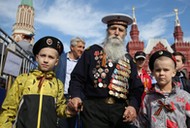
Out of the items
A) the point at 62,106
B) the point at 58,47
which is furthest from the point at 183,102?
the point at 58,47

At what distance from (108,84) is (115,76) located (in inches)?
4.9

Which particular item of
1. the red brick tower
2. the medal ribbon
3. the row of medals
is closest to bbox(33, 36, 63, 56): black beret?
the medal ribbon

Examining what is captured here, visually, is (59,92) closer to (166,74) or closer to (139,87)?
(139,87)

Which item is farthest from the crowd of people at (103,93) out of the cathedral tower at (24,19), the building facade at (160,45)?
the cathedral tower at (24,19)

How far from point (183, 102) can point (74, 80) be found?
44.5 inches

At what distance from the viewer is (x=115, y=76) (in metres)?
2.35

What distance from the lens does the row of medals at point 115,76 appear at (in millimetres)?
2283

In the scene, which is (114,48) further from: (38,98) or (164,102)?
(38,98)

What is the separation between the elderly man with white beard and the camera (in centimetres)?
219

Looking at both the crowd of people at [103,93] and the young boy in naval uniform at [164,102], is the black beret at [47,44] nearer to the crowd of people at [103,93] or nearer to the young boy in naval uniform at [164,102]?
the crowd of people at [103,93]

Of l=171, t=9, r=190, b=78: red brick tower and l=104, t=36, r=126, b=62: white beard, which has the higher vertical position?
l=171, t=9, r=190, b=78: red brick tower

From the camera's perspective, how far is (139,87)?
2387 mm

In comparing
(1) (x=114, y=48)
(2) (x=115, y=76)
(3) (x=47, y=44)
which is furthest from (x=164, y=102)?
(3) (x=47, y=44)

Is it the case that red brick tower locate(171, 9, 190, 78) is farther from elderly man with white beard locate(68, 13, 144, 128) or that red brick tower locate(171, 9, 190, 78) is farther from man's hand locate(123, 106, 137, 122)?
man's hand locate(123, 106, 137, 122)
